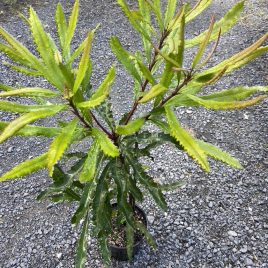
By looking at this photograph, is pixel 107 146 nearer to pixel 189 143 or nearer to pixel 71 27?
pixel 189 143

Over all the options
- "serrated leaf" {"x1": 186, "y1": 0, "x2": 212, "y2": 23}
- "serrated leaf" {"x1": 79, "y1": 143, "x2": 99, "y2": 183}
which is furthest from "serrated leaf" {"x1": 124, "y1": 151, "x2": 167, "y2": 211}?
"serrated leaf" {"x1": 186, "y1": 0, "x2": 212, "y2": 23}

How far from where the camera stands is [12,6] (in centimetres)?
480

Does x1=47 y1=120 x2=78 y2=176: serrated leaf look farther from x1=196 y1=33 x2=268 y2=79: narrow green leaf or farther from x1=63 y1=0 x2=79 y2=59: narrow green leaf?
x1=196 y1=33 x2=268 y2=79: narrow green leaf

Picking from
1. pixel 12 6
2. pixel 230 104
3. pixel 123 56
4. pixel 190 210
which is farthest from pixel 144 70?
pixel 12 6

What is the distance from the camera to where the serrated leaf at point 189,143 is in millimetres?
1246

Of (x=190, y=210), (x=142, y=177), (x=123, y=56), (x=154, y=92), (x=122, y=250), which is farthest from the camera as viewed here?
(x=190, y=210)

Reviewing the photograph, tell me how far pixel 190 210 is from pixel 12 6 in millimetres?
3474

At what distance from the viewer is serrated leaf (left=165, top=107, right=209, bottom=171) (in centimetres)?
125

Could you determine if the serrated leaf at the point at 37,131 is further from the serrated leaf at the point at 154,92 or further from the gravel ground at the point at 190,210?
the gravel ground at the point at 190,210

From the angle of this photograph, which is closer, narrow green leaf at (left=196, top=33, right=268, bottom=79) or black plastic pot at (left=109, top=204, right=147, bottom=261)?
narrow green leaf at (left=196, top=33, right=268, bottom=79)

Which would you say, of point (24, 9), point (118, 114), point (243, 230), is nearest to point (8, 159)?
point (118, 114)

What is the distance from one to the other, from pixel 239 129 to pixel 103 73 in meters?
1.44

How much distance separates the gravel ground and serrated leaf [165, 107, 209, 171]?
1.27m

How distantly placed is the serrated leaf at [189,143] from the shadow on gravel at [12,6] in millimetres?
3829
